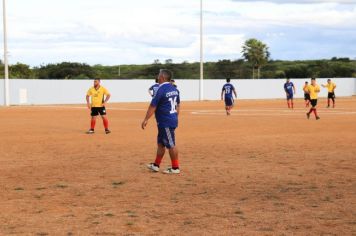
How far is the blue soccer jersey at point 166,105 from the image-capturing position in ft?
39.5

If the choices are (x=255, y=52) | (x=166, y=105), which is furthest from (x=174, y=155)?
(x=255, y=52)

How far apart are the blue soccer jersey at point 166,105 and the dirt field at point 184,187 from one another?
3.10 ft

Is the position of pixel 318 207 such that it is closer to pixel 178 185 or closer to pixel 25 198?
pixel 178 185

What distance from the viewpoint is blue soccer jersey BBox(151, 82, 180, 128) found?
39.5 ft

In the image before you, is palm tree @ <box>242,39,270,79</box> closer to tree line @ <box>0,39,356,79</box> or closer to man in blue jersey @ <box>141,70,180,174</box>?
tree line @ <box>0,39,356,79</box>

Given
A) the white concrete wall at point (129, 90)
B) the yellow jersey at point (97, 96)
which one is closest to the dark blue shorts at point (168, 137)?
the yellow jersey at point (97, 96)

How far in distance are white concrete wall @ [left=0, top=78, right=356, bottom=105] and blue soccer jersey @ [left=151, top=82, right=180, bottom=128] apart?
135ft

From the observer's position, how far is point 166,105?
12.2m

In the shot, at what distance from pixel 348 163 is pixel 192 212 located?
5.77m

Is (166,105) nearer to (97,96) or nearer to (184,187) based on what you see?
(184,187)

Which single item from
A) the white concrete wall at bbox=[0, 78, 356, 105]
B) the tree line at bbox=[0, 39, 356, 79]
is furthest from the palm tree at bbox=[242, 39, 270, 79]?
the white concrete wall at bbox=[0, 78, 356, 105]

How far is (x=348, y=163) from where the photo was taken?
13.4 metres

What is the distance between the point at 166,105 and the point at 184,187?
204 cm

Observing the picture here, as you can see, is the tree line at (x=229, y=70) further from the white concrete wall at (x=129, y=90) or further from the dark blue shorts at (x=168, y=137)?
the dark blue shorts at (x=168, y=137)
